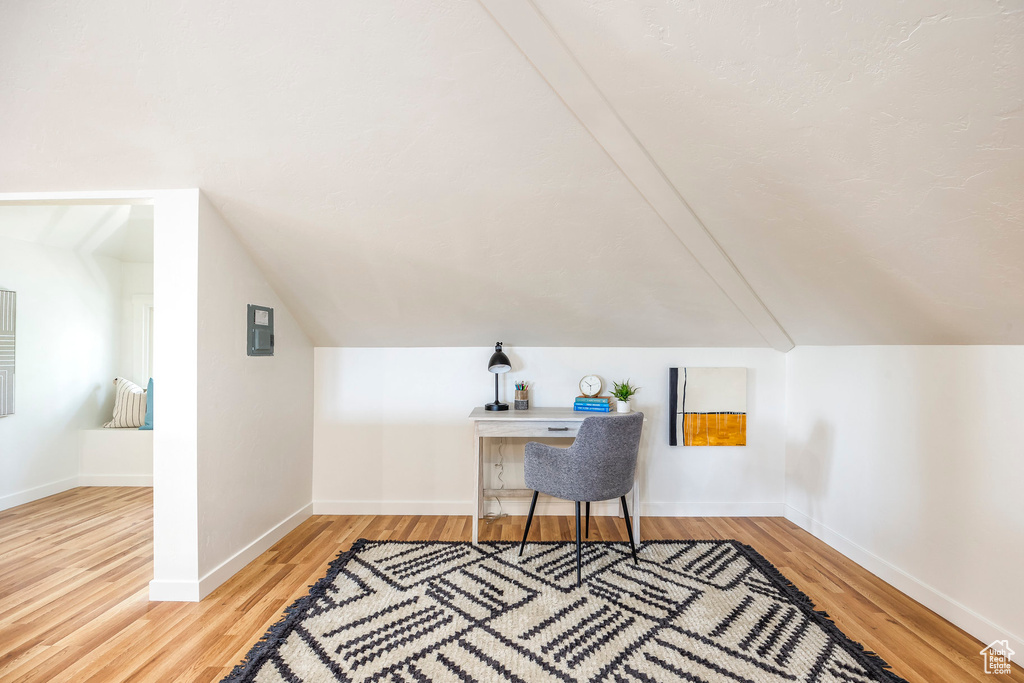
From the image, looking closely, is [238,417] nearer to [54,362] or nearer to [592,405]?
[592,405]

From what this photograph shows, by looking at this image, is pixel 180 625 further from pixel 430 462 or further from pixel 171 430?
pixel 430 462

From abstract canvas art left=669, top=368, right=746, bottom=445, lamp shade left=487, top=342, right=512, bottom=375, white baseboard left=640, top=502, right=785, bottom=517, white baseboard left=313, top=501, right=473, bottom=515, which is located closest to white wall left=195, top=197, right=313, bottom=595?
white baseboard left=313, top=501, right=473, bottom=515

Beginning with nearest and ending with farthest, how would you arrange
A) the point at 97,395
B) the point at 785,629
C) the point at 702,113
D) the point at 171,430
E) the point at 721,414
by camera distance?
the point at 702,113 → the point at 785,629 → the point at 171,430 → the point at 721,414 → the point at 97,395

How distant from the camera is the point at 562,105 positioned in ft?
6.54

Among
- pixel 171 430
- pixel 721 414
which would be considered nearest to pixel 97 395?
pixel 171 430

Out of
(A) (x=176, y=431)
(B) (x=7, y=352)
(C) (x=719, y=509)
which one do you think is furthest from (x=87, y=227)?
(C) (x=719, y=509)

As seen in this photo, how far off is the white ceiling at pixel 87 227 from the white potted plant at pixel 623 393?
374cm

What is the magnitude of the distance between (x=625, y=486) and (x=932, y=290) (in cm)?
157

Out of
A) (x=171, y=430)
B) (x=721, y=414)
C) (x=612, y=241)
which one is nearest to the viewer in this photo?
(x=171, y=430)

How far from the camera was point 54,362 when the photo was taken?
4105 mm

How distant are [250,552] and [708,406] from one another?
292 centimetres

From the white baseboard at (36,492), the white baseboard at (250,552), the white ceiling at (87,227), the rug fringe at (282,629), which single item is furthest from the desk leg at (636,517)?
the white baseboard at (36,492)

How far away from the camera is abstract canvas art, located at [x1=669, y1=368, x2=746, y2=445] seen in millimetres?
3514

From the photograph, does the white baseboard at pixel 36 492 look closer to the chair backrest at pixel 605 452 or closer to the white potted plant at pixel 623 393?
the chair backrest at pixel 605 452
